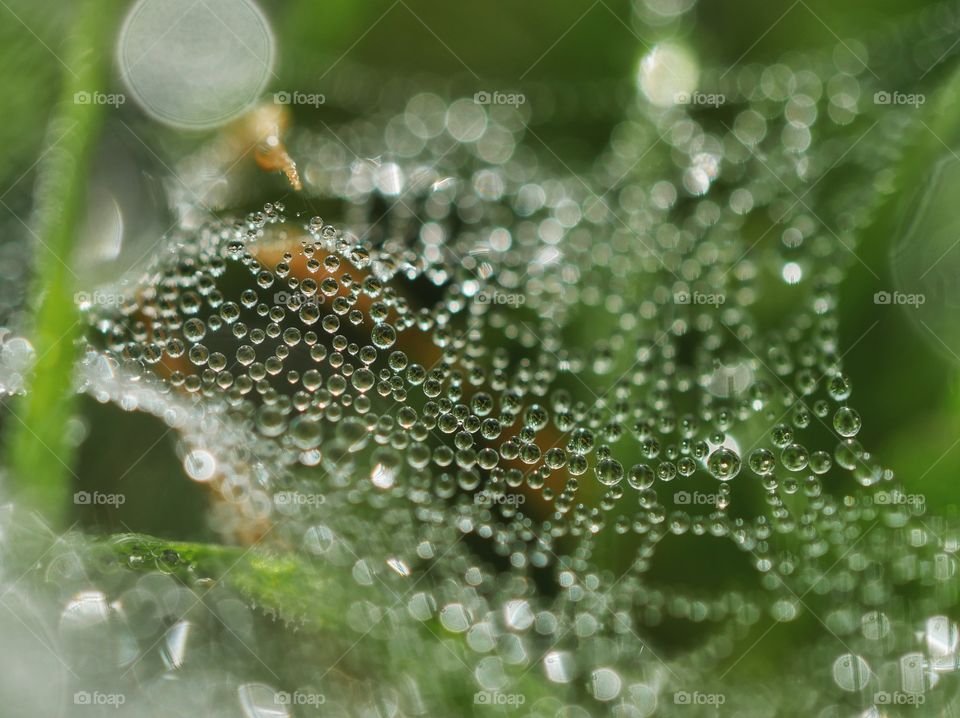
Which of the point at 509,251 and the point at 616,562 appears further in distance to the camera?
the point at 509,251

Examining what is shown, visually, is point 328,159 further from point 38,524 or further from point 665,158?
point 38,524

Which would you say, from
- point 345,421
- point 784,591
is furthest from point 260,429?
point 784,591

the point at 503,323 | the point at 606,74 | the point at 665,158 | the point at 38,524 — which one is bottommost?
the point at 38,524

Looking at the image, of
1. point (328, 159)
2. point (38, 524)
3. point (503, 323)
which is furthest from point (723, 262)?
point (38, 524)

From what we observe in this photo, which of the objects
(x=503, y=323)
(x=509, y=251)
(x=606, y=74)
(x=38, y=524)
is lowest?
(x=38, y=524)

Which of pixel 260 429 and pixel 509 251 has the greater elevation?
pixel 509 251

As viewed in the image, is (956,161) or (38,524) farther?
(956,161)

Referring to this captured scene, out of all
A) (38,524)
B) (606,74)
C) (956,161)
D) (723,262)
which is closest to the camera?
(38,524)

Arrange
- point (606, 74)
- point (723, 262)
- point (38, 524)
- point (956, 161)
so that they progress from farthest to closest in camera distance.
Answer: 1. point (606, 74)
2. point (723, 262)
3. point (956, 161)
4. point (38, 524)

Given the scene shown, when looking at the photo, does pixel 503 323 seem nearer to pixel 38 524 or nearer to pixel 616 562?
pixel 616 562
